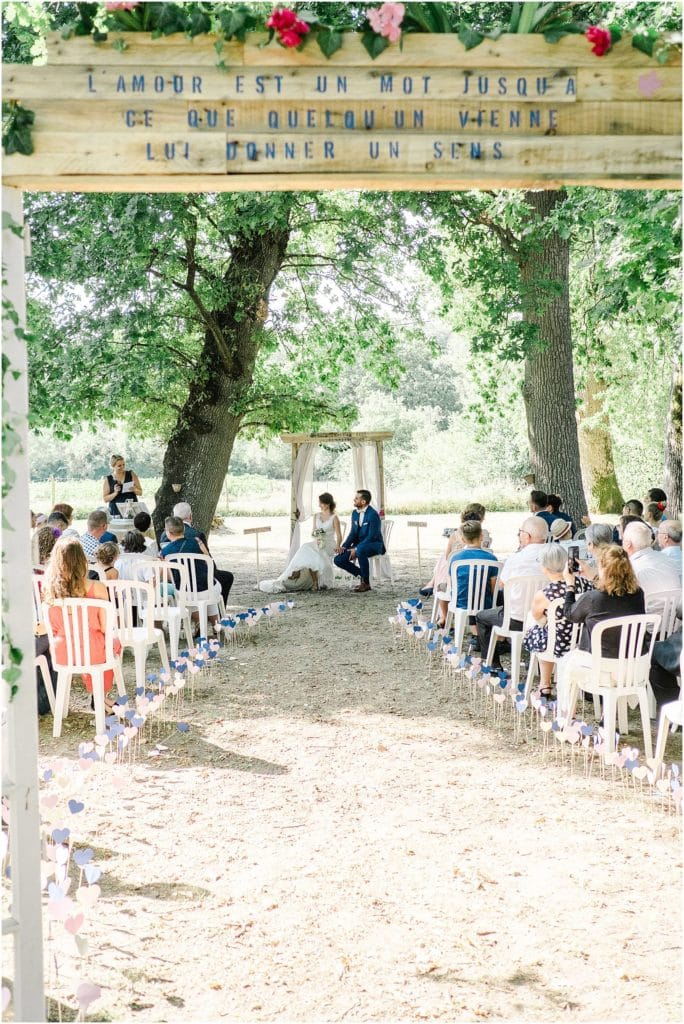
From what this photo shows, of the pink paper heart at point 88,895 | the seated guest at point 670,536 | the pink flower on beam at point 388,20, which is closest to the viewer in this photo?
the pink flower on beam at point 388,20

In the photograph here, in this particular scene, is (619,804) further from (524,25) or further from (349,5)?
(349,5)

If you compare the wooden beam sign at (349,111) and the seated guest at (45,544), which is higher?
the wooden beam sign at (349,111)

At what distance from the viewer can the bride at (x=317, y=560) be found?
12.5 metres

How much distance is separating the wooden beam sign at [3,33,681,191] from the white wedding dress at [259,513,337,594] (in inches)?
384

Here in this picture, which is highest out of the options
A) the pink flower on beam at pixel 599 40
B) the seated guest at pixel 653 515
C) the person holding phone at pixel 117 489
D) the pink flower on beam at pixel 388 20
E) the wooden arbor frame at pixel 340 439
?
the pink flower on beam at pixel 388 20

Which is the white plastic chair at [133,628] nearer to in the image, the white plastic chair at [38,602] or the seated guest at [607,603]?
the white plastic chair at [38,602]

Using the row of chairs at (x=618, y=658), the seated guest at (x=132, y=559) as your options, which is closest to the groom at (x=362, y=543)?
the seated guest at (x=132, y=559)

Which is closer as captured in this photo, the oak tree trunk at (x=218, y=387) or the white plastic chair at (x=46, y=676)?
the white plastic chair at (x=46, y=676)

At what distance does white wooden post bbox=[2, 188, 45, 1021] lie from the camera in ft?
9.52

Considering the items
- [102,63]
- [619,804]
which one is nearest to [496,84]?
[102,63]

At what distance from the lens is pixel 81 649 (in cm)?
613

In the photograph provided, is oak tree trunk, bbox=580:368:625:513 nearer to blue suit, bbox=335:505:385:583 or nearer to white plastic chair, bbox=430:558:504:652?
blue suit, bbox=335:505:385:583

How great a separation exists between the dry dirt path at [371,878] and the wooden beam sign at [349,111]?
8.88 feet

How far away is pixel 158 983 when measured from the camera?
11.0 ft
